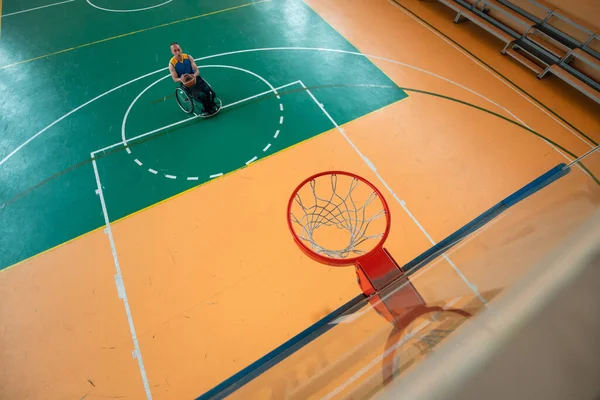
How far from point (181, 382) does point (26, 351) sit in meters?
1.71

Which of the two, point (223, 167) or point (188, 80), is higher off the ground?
point (188, 80)

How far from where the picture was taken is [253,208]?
422 centimetres

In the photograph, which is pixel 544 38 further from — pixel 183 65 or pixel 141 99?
pixel 141 99

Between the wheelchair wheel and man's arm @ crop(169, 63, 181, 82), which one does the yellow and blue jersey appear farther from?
the wheelchair wheel

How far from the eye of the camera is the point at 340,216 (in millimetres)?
4117

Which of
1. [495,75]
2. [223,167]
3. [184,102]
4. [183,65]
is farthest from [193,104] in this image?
[495,75]

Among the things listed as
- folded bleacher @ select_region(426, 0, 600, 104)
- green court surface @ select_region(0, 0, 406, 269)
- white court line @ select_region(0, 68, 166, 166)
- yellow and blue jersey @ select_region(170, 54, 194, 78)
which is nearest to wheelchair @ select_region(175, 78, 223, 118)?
green court surface @ select_region(0, 0, 406, 269)

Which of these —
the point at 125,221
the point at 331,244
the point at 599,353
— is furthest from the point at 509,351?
the point at 125,221

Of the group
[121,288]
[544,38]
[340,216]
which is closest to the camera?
[121,288]

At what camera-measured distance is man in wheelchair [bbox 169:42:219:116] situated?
4627mm

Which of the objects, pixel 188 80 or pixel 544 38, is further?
pixel 544 38

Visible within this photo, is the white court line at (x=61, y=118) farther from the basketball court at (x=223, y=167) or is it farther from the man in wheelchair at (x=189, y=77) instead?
the man in wheelchair at (x=189, y=77)

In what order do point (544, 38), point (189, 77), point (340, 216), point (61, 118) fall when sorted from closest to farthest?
point (340, 216), point (189, 77), point (61, 118), point (544, 38)

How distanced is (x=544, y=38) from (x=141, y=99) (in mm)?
7524
